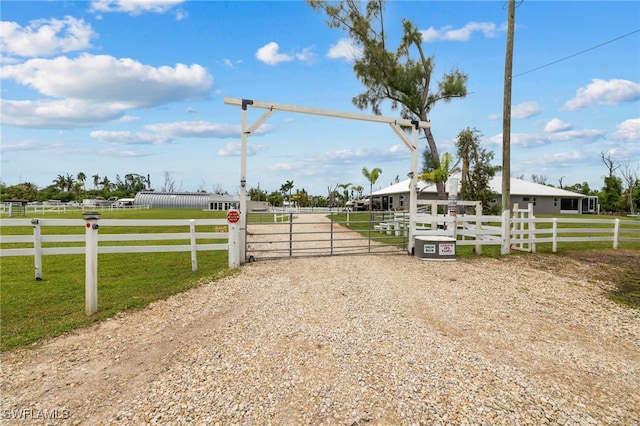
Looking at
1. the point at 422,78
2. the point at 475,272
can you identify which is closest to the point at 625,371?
the point at 475,272

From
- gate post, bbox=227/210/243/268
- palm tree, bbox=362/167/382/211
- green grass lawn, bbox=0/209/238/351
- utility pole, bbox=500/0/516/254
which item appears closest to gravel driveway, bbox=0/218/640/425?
green grass lawn, bbox=0/209/238/351

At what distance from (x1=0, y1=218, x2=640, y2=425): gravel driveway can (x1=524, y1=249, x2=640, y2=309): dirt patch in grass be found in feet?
3.47

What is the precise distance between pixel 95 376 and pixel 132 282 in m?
3.65

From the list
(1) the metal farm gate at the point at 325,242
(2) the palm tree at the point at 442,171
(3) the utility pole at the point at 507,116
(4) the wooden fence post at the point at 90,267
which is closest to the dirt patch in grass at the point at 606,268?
(3) the utility pole at the point at 507,116

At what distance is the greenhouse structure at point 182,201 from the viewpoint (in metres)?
71.0

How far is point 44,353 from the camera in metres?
3.62

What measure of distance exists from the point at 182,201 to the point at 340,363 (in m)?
77.3

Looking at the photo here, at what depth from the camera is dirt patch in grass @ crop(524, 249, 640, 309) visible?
654cm

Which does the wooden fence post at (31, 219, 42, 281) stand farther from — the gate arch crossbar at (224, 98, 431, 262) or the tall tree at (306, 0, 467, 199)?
the tall tree at (306, 0, 467, 199)

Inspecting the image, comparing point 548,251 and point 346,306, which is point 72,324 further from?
point 548,251

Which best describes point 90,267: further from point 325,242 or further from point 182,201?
point 182,201

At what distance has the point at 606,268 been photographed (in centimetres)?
853

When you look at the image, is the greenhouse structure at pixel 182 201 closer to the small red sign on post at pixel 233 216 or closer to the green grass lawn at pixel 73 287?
the green grass lawn at pixel 73 287

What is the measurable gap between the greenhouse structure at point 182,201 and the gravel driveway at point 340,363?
67976 mm
